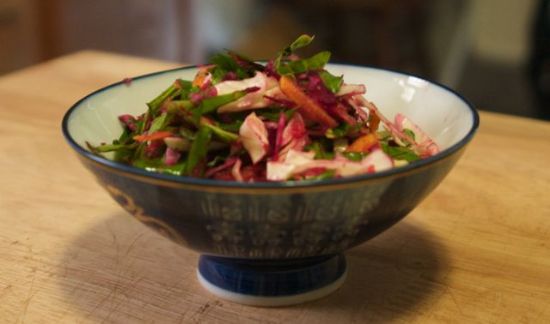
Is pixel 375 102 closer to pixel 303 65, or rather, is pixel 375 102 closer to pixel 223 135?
pixel 303 65

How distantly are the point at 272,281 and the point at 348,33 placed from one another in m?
2.12

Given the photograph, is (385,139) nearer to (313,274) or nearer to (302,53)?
(313,274)

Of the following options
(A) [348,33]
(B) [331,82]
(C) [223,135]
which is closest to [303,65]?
(B) [331,82]

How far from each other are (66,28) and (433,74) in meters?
1.61

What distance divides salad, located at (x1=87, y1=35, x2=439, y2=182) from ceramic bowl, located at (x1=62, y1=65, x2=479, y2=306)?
37 millimetres

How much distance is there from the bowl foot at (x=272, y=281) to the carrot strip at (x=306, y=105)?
0.13 meters

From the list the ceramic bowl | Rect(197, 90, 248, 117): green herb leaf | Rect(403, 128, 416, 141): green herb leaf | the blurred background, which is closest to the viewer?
the ceramic bowl

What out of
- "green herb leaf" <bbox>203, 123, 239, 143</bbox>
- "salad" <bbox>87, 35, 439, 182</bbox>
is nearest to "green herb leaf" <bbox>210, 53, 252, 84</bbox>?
"salad" <bbox>87, 35, 439, 182</bbox>

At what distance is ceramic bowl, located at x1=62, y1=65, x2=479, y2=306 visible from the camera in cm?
58

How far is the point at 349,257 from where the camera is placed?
2.63ft

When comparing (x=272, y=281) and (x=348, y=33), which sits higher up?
(x=272, y=281)

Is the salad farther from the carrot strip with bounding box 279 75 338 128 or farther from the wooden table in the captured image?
the wooden table

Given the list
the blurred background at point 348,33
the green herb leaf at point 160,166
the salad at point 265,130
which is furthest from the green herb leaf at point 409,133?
the blurred background at point 348,33

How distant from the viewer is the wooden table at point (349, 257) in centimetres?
70
